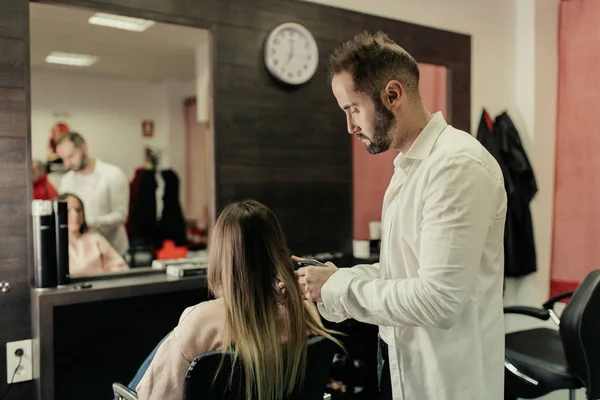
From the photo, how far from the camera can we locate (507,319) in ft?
11.7

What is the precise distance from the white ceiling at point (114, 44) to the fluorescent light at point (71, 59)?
0.02 m

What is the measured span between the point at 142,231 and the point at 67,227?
1.73 feet

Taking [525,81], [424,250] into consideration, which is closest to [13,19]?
[424,250]

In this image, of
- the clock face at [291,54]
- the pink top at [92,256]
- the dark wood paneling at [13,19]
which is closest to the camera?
the dark wood paneling at [13,19]

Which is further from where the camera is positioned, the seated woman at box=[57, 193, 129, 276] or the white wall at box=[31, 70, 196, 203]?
the white wall at box=[31, 70, 196, 203]

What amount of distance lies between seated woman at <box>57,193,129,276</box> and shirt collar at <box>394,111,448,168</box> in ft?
4.85

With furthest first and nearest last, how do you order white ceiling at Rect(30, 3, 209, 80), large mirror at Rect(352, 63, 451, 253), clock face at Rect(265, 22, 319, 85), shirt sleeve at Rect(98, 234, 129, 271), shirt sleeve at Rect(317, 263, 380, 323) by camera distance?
large mirror at Rect(352, 63, 451, 253) < clock face at Rect(265, 22, 319, 85) < shirt sleeve at Rect(98, 234, 129, 271) < white ceiling at Rect(30, 3, 209, 80) < shirt sleeve at Rect(317, 263, 380, 323)

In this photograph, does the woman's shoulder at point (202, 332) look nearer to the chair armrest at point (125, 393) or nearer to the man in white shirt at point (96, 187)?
the chair armrest at point (125, 393)

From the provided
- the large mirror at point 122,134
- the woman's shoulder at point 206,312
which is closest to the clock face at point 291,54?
the large mirror at point 122,134

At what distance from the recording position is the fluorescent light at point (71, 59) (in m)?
2.22

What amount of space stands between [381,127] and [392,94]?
0.08 m

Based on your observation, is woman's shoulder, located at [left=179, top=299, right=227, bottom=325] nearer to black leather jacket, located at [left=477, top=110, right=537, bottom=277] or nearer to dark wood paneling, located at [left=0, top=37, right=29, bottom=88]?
dark wood paneling, located at [left=0, top=37, right=29, bottom=88]

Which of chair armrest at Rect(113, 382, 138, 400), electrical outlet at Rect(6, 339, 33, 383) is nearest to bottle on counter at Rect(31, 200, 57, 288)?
electrical outlet at Rect(6, 339, 33, 383)

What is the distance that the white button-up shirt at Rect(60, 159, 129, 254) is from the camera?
7.96 ft
